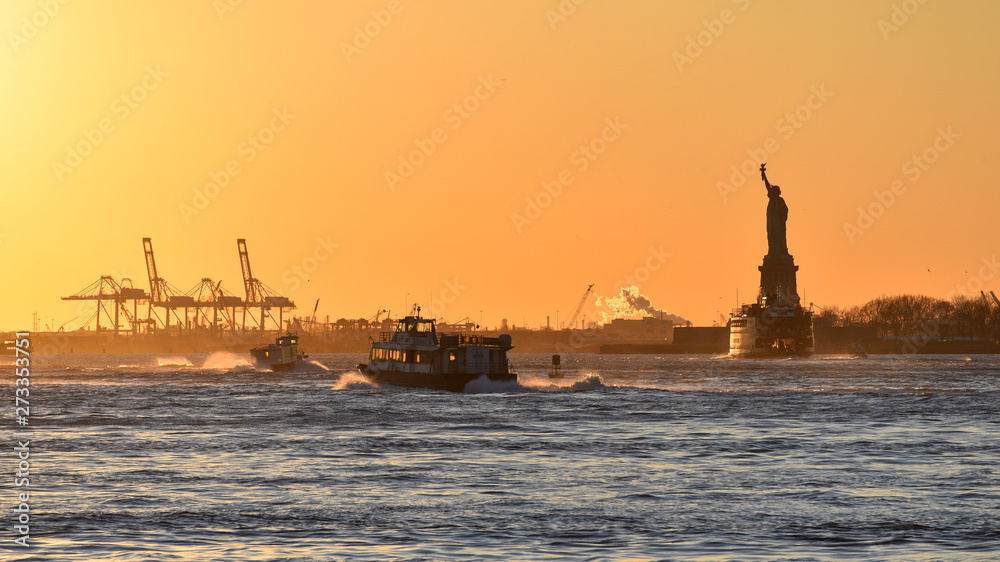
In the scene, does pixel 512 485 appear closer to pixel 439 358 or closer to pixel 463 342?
pixel 439 358

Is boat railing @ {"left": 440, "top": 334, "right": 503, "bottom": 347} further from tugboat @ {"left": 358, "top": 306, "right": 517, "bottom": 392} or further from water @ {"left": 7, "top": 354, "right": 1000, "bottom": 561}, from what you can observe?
water @ {"left": 7, "top": 354, "right": 1000, "bottom": 561}

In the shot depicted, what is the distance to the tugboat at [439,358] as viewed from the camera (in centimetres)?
9506

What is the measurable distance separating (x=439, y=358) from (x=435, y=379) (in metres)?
1.69

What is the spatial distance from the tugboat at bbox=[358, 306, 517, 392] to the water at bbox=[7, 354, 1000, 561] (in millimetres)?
19105

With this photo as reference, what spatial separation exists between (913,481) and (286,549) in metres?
21.5

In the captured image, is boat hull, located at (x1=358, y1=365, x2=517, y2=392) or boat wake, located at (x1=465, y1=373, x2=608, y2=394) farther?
boat wake, located at (x1=465, y1=373, x2=608, y2=394)

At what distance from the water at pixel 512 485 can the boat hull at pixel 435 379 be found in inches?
730

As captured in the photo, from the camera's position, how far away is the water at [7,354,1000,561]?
2794 centimetres

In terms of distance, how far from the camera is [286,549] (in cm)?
2725

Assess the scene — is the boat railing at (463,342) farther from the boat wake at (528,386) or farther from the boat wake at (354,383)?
the boat wake at (354,383)

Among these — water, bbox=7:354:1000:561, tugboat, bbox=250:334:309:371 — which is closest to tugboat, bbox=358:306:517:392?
water, bbox=7:354:1000:561

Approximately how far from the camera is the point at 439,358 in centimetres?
9550

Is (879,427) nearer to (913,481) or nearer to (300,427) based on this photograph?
(913,481)

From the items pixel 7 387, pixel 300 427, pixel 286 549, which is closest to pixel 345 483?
pixel 286 549
